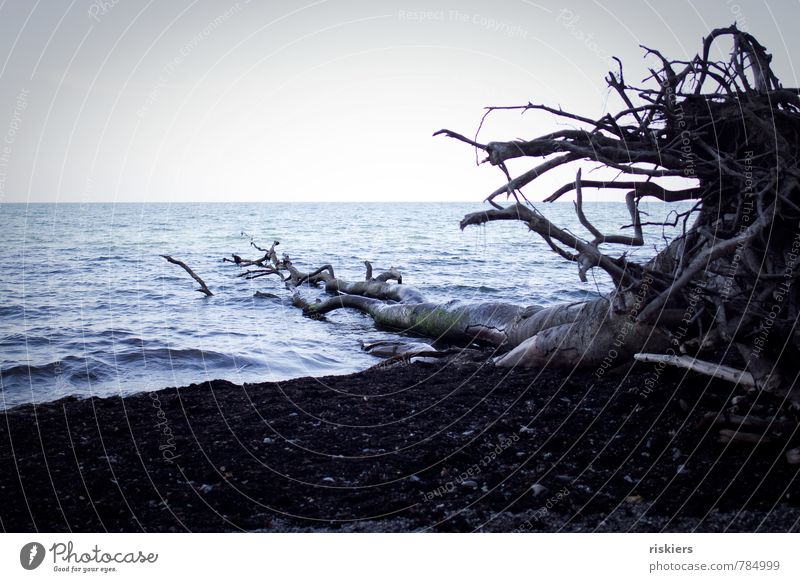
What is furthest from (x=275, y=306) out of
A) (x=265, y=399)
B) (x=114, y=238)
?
(x=114, y=238)

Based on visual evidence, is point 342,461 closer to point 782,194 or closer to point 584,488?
point 584,488

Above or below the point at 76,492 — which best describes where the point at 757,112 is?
above

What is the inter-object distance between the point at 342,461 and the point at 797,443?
3504mm
